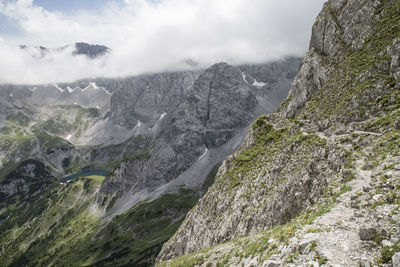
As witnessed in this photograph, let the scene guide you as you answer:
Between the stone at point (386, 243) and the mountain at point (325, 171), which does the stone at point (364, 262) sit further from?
the stone at point (386, 243)

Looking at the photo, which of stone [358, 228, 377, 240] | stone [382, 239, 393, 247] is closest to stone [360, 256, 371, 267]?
stone [382, 239, 393, 247]

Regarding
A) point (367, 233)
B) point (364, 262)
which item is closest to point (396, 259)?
point (364, 262)

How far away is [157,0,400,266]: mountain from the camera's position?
16.4 metres

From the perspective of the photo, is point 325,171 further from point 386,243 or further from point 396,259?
point 396,259

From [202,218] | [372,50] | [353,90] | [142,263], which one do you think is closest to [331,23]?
[372,50]

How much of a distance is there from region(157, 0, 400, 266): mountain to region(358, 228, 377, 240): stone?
0.05 meters

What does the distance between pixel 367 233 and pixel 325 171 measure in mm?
19610

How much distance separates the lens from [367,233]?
1474 centimetres

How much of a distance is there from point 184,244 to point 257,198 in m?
28.7

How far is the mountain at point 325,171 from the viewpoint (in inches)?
645

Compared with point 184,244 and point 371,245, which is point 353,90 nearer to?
point 371,245

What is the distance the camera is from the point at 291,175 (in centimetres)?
3975

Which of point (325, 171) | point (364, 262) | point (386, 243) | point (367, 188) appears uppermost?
point (367, 188)

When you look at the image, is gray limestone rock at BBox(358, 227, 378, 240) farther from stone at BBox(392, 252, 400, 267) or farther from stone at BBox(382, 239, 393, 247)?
stone at BBox(392, 252, 400, 267)
